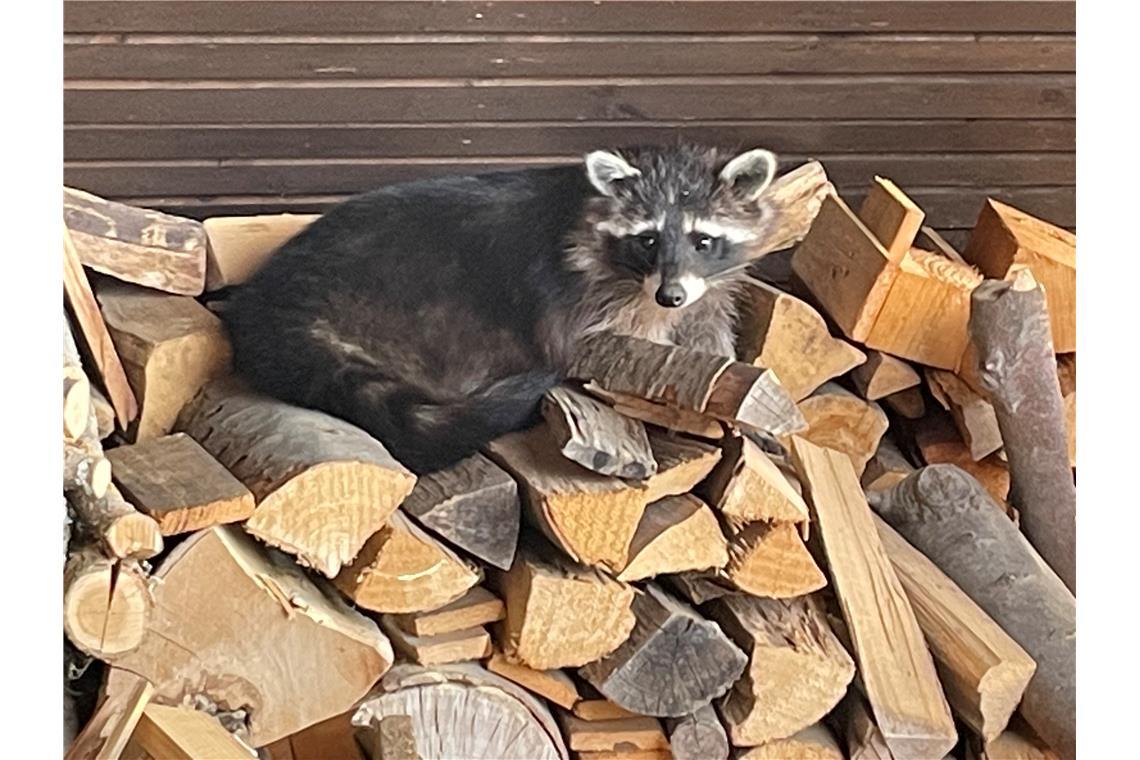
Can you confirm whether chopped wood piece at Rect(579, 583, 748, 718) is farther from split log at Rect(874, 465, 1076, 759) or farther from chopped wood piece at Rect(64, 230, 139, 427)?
chopped wood piece at Rect(64, 230, 139, 427)

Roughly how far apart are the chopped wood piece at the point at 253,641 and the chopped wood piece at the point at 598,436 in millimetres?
333

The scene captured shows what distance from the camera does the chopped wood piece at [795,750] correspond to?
192cm

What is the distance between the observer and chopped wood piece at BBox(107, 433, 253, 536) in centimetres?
169

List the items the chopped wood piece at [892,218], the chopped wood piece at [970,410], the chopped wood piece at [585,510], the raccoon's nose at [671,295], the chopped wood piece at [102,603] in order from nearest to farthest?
1. the chopped wood piece at [102,603]
2. the chopped wood piece at [585,510]
3. the raccoon's nose at [671,295]
4. the chopped wood piece at [892,218]
5. the chopped wood piece at [970,410]

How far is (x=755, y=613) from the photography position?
6.37 feet

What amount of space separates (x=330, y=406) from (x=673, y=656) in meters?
0.55

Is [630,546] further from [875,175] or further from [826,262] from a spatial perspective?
[875,175]

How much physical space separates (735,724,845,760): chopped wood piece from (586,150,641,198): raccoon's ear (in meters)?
0.78

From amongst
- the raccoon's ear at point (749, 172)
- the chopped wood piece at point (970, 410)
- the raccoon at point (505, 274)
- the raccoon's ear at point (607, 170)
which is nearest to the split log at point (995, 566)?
the chopped wood piece at point (970, 410)

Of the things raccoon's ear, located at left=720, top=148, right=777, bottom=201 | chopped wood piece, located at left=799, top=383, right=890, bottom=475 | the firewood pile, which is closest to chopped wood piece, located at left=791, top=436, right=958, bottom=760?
the firewood pile

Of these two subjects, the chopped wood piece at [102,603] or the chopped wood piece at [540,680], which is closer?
the chopped wood piece at [102,603]

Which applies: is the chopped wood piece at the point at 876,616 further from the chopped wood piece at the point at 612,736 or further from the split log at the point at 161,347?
the split log at the point at 161,347
